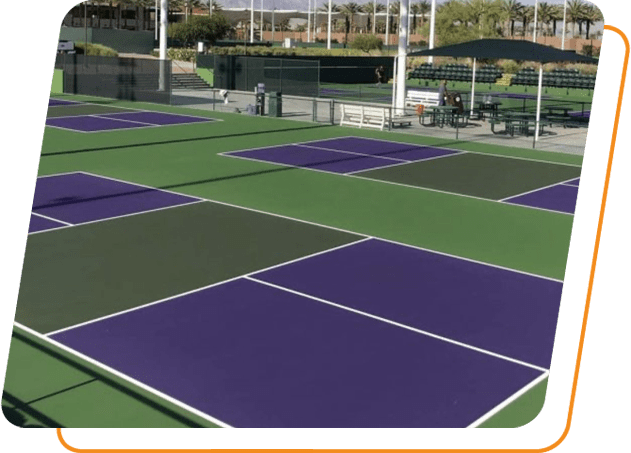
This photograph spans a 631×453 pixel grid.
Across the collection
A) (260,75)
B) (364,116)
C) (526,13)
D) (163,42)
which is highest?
(526,13)

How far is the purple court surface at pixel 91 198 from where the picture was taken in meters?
17.9

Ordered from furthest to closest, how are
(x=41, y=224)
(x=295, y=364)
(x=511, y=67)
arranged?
(x=511, y=67)
(x=41, y=224)
(x=295, y=364)

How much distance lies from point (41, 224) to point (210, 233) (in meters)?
3.47

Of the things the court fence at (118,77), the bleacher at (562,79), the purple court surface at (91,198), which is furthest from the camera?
the bleacher at (562,79)

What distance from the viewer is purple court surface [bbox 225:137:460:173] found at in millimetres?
24812

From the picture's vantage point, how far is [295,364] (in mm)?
9984

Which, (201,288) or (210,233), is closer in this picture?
(201,288)

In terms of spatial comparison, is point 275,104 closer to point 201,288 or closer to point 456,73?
point 201,288

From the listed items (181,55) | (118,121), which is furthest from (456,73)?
(118,121)

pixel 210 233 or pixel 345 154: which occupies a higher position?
pixel 345 154

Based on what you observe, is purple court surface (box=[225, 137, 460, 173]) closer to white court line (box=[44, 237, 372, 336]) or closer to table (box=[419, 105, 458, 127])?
table (box=[419, 105, 458, 127])

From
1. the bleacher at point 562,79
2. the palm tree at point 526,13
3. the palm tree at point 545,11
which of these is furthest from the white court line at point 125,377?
the palm tree at point 526,13

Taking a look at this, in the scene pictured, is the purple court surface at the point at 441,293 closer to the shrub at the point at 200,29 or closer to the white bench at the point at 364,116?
the white bench at the point at 364,116

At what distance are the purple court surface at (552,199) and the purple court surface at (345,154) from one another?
5136mm
